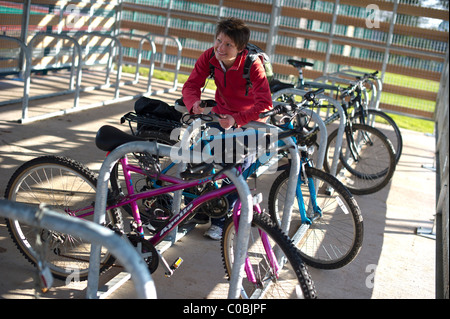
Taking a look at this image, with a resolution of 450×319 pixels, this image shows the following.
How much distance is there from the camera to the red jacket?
10.7ft

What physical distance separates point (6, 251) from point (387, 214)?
2.87 m

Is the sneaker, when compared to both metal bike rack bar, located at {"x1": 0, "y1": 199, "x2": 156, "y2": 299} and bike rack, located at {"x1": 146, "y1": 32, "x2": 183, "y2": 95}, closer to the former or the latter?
metal bike rack bar, located at {"x1": 0, "y1": 199, "x2": 156, "y2": 299}

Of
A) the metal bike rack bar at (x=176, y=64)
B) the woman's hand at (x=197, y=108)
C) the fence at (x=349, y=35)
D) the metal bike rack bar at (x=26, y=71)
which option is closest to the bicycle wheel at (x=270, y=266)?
the woman's hand at (x=197, y=108)

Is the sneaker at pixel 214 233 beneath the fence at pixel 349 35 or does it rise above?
beneath

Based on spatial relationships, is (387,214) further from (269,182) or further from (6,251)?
(6,251)

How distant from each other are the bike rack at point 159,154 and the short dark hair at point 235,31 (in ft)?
3.37

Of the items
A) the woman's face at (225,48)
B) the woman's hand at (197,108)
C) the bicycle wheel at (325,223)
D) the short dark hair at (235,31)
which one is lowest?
the bicycle wheel at (325,223)

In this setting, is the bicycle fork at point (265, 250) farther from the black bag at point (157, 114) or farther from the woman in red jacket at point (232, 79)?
the black bag at point (157, 114)

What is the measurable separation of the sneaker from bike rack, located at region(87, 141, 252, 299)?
1.22 m

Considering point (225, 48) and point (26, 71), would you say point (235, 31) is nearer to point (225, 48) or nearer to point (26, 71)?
point (225, 48)

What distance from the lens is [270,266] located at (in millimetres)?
2875

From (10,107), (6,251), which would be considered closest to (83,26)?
(10,107)

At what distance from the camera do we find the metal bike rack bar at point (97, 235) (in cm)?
164

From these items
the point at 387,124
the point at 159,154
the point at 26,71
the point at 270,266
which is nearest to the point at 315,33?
the point at 387,124
